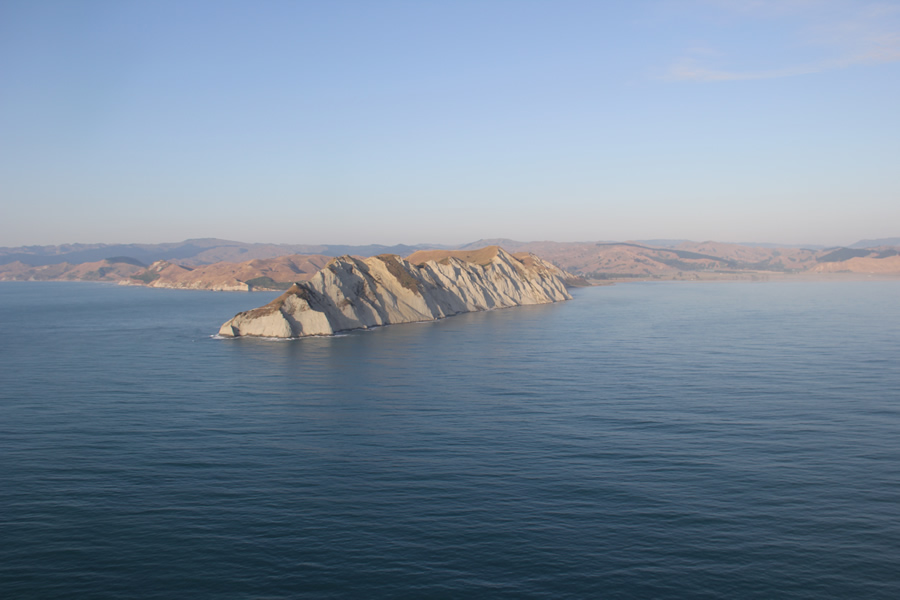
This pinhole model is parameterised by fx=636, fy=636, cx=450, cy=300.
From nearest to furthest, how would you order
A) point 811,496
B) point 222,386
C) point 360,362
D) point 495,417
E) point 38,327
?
point 811,496
point 495,417
point 222,386
point 360,362
point 38,327

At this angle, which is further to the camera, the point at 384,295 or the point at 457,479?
the point at 384,295

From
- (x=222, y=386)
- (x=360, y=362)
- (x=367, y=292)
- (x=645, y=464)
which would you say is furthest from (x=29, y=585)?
(x=367, y=292)

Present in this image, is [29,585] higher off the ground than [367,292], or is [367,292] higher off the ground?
[367,292]

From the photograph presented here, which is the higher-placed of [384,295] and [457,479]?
[384,295]

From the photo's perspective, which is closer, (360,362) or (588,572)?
(588,572)

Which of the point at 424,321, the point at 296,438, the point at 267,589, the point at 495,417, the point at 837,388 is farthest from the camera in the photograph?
the point at 424,321

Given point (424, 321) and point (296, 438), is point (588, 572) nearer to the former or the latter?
point (296, 438)
